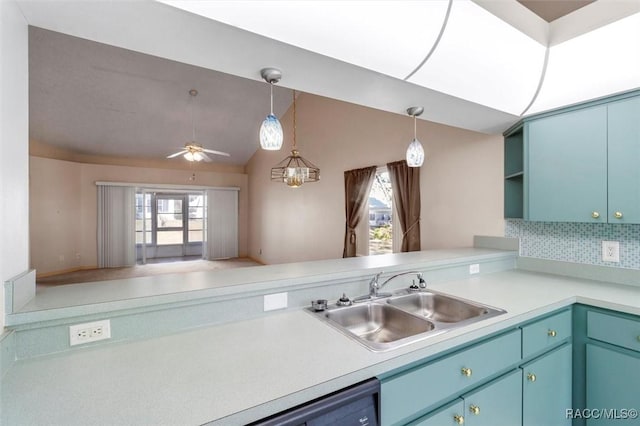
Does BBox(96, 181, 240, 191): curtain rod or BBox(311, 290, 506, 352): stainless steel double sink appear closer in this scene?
BBox(311, 290, 506, 352): stainless steel double sink

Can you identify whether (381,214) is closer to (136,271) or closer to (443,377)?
(443,377)

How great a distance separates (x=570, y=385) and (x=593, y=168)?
1340 mm

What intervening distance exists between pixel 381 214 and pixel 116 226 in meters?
6.60

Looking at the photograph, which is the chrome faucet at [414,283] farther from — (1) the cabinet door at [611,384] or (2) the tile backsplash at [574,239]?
(2) the tile backsplash at [574,239]

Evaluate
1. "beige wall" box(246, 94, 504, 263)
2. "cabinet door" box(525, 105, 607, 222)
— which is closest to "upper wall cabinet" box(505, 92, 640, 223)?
"cabinet door" box(525, 105, 607, 222)

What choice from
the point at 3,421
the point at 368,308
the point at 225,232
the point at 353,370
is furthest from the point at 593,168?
the point at 225,232

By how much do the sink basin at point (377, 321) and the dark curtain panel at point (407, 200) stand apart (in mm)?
1872

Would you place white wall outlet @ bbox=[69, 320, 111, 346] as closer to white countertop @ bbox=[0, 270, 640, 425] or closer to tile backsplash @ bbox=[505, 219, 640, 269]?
white countertop @ bbox=[0, 270, 640, 425]

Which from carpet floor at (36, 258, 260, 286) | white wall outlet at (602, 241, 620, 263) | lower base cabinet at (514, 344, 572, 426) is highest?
white wall outlet at (602, 241, 620, 263)

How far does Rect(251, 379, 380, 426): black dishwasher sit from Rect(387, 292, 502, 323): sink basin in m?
0.78

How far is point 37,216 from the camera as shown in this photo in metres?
6.02

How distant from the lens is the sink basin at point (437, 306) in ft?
5.46

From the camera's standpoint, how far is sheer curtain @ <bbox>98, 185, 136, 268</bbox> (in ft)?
23.6

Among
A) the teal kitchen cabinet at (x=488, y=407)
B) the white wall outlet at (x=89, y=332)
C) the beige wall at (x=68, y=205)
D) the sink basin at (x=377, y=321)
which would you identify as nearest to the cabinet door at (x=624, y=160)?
the teal kitchen cabinet at (x=488, y=407)
